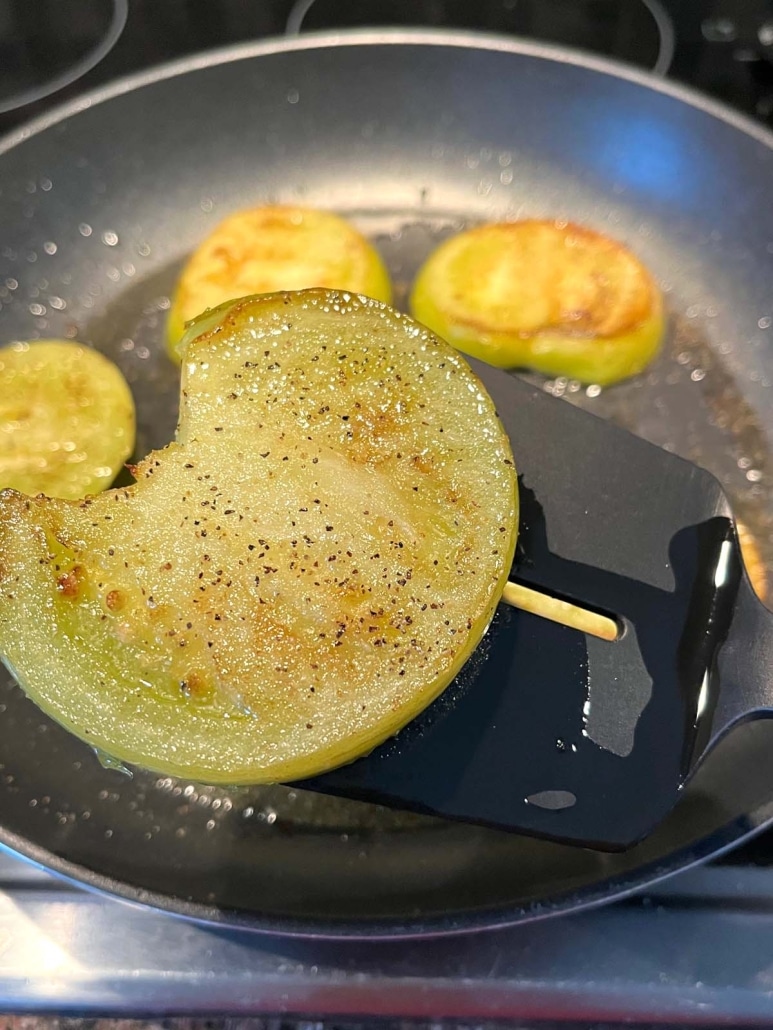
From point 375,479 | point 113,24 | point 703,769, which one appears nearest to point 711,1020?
point 703,769

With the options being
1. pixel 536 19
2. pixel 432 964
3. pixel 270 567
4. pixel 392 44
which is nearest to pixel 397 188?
pixel 392 44

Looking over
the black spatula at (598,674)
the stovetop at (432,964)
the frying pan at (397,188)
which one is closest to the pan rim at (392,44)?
the frying pan at (397,188)

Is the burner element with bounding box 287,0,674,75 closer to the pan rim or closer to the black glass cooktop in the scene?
the black glass cooktop

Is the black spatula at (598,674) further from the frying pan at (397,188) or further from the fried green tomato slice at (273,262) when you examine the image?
the fried green tomato slice at (273,262)

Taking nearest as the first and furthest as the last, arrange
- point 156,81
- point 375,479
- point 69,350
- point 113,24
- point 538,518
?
point 375,479 < point 538,518 < point 69,350 < point 156,81 < point 113,24

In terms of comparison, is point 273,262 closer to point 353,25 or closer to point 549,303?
point 549,303

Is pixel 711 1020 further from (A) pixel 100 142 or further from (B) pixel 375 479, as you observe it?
(A) pixel 100 142

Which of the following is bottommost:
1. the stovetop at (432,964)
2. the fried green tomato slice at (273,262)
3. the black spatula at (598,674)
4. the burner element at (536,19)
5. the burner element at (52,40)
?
the stovetop at (432,964)
